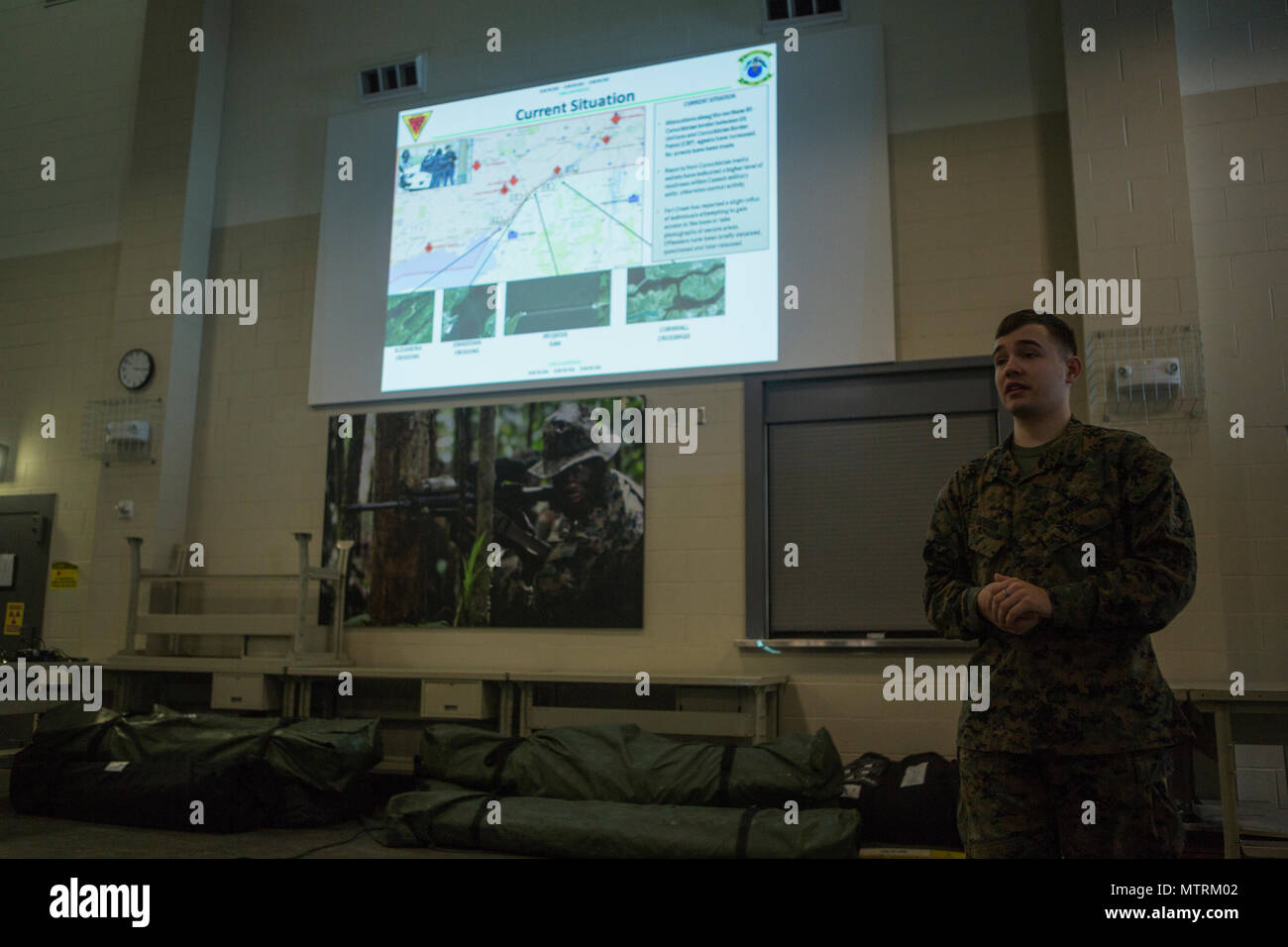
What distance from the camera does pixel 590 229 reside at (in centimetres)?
463

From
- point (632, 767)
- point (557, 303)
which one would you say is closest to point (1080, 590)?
point (632, 767)

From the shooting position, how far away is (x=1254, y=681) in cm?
351

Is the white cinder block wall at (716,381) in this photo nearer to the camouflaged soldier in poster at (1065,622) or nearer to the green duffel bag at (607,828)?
the green duffel bag at (607,828)

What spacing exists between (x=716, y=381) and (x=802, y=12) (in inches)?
74.0

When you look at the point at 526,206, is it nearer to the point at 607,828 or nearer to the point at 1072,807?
the point at 607,828

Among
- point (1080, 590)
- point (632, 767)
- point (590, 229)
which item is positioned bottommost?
point (632, 767)

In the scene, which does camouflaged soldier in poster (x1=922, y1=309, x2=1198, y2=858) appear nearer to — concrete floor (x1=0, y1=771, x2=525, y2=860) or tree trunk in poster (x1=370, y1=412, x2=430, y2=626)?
concrete floor (x1=0, y1=771, x2=525, y2=860)

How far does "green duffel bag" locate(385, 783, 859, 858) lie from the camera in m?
3.00

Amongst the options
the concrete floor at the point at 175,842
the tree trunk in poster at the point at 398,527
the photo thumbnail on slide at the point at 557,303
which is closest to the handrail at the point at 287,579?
the tree trunk in poster at the point at 398,527

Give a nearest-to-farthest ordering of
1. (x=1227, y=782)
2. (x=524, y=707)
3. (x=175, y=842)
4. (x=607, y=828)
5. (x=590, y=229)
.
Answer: (x=1227, y=782)
(x=607, y=828)
(x=175, y=842)
(x=524, y=707)
(x=590, y=229)

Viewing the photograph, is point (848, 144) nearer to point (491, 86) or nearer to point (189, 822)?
point (491, 86)

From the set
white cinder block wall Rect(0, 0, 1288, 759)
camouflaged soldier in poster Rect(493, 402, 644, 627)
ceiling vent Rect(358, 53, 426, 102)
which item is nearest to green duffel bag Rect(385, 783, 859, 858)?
white cinder block wall Rect(0, 0, 1288, 759)

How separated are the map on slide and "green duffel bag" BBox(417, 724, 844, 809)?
2300 millimetres

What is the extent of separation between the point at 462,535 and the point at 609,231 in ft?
5.60
